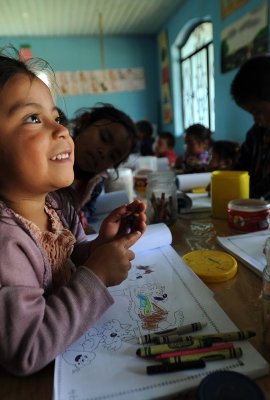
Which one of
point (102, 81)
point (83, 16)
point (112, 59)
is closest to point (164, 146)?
point (83, 16)

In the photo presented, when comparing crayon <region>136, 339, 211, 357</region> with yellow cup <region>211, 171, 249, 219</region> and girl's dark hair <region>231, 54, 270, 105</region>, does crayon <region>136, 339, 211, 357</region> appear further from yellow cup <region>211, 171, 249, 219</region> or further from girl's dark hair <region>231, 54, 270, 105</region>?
girl's dark hair <region>231, 54, 270, 105</region>

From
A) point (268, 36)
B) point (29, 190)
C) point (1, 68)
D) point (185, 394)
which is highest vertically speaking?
point (268, 36)

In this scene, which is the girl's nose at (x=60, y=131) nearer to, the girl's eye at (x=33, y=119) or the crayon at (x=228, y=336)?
the girl's eye at (x=33, y=119)

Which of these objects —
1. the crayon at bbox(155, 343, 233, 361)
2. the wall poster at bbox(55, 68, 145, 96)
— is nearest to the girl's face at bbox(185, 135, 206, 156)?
the crayon at bbox(155, 343, 233, 361)

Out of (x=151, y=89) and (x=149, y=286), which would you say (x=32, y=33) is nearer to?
(x=151, y=89)

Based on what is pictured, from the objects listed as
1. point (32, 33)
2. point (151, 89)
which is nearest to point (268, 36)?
point (151, 89)

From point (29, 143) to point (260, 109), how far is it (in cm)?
91

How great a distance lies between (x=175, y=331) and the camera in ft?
1.20

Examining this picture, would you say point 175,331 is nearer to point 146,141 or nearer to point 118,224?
point 118,224

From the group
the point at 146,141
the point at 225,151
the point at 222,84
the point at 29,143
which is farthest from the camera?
the point at 146,141

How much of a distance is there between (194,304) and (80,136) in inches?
33.4

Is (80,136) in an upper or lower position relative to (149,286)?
upper

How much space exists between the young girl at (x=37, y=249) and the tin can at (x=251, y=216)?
0.99 feet

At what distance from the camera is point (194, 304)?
0.43 m
